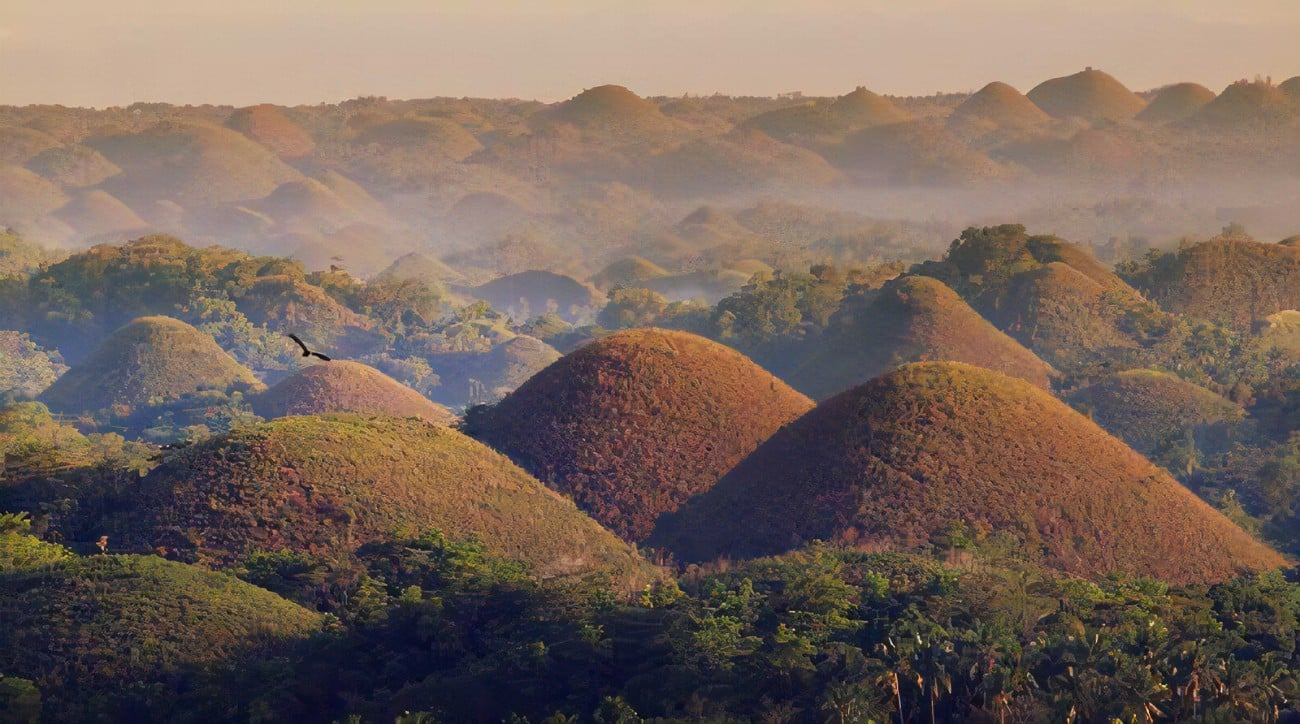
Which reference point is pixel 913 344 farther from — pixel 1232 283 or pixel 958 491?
pixel 1232 283

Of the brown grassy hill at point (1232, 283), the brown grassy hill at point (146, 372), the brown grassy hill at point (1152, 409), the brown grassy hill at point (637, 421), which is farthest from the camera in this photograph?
the brown grassy hill at point (1232, 283)

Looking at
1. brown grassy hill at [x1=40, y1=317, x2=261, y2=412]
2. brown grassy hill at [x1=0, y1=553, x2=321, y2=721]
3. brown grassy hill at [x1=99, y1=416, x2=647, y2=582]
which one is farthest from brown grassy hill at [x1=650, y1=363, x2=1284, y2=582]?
brown grassy hill at [x1=40, y1=317, x2=261, y2=412]

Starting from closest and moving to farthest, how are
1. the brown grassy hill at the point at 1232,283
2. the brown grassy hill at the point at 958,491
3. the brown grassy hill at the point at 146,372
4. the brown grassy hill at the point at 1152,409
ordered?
the brown grassy hill at the point at 958,491, the brown grassy hill at the point at 1152,409, the brown grassy hill at the point at 146,372, the brown grassy hill at the point at 1232,283

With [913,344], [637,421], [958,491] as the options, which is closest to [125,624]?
[637,421]

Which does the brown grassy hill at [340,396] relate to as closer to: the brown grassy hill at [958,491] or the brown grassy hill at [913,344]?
the brown grassy hill at [913,344]

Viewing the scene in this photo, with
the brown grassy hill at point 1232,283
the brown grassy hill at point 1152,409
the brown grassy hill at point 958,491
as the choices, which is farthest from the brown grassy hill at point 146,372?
the brown grassy hill at point 1232,283

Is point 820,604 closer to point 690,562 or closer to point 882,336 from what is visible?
point 690,562

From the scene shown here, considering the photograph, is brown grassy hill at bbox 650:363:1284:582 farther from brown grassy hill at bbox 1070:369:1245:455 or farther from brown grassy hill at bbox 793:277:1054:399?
brown grassy hill at bbox 793:277:1054:399
